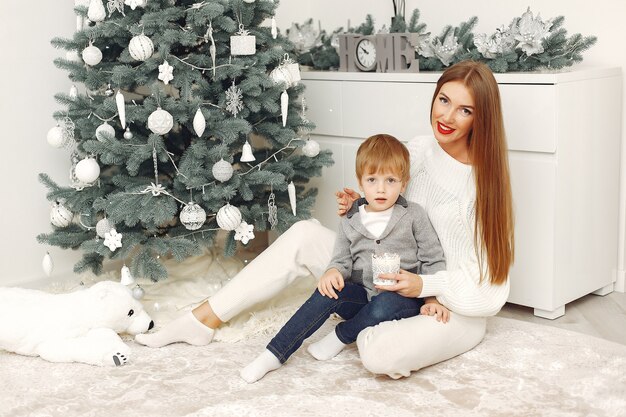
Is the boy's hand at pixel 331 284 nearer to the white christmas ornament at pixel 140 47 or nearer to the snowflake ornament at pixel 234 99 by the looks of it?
the snowflake ornament at pixel 234 99

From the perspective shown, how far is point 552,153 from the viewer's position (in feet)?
8.77

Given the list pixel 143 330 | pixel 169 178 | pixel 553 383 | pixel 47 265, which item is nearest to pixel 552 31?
pixel 553 383

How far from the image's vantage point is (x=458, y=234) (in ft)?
7.87

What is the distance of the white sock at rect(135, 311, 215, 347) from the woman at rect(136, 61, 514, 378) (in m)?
0.16

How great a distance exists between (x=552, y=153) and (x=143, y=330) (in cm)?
148

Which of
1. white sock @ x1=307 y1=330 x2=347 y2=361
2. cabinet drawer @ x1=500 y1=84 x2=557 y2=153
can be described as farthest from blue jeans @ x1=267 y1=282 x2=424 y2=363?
cabinet drawer @ x1=500 y1=84 x2=557 y2=153

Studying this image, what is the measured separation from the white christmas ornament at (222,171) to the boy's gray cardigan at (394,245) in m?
0.49

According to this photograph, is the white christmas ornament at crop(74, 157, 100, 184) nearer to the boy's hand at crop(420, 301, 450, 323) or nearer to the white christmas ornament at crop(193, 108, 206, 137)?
the white christmas ornament at crop(193, 108, 206, 137)

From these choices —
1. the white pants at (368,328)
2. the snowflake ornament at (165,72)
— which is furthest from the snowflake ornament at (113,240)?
the snowflake ornament at (165,72)

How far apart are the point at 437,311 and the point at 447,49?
112cm

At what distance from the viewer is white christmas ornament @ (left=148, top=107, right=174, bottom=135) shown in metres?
2.61

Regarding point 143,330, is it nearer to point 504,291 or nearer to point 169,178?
point 169,178

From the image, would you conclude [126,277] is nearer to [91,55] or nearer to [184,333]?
[184,333]

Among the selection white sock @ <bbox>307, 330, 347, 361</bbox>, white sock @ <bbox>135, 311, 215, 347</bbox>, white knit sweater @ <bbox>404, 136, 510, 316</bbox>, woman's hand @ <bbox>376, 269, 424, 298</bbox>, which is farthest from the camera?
white sock @ <bbox>135, 311, 215, 347</bbox>
